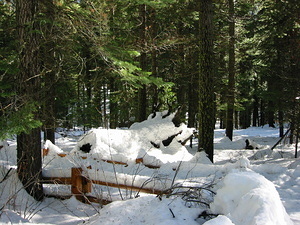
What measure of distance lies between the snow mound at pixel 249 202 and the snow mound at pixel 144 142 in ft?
15.3

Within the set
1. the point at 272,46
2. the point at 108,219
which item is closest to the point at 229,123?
the point at 272,46

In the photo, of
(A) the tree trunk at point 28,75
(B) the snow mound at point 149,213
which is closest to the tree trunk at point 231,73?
(A) the tree trunk at point 28,75

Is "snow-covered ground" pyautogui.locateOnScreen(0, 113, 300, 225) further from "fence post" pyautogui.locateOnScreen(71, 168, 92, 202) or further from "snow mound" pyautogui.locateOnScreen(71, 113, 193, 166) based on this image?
"fence post" pyautogui.locateOnScreen(71, 168, 92, 202)

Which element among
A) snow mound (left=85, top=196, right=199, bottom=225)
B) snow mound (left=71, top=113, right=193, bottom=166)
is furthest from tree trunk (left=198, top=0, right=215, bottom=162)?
snow mound (left=85, top=196, right=199, bottom=225)

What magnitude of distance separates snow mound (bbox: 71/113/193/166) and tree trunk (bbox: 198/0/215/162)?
1.06 metres

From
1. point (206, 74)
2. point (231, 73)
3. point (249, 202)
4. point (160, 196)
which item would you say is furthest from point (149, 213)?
point (231, 73)

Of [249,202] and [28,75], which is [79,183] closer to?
[28,75]

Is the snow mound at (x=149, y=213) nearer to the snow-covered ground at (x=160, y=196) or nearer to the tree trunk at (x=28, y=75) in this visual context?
the snow-covered ground at (x=160, y=196)

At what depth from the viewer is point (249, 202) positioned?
2.41m

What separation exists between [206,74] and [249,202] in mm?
6308

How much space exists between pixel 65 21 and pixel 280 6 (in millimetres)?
10040

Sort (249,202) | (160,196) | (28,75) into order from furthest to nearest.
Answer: (28,75) < (160,196) < (249,202)

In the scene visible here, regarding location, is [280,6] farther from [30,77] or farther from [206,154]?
[30,77]

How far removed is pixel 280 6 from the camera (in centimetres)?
1177
